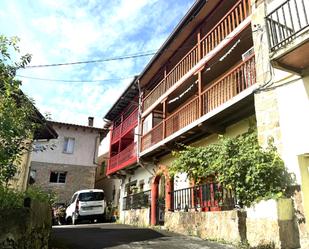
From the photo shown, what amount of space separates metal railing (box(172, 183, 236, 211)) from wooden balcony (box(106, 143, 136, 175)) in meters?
6.89

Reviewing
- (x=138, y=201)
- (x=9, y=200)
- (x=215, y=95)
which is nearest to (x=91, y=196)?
(x=138, y=201)

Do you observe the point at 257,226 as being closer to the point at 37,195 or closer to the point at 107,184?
the point at 37,195

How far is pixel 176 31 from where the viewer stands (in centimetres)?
1537

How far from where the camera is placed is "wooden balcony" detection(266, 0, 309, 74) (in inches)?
289

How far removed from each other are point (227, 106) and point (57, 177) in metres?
22.6

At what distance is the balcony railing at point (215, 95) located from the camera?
10.5 metres

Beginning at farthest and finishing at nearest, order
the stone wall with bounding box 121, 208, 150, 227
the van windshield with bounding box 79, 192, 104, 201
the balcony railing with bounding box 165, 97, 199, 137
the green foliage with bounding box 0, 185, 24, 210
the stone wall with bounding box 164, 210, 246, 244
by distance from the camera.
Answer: the van windshield with bounding box 79, 192, 104, 201, the stone wall with bounding box 121, 208, 150, 227, the balcony railing with bounding box 165, 97, 199, 137, the stone wall with bounding box 164, 210, 246, 244, the green foliage with bounding box 0, 185, 24, 210

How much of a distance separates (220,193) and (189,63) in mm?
6748

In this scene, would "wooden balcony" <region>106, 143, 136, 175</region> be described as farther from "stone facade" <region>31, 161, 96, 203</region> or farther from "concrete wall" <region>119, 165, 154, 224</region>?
"stone facade" <region>31, 161, 96, 203</region>

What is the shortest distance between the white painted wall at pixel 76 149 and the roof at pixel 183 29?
14.5 m

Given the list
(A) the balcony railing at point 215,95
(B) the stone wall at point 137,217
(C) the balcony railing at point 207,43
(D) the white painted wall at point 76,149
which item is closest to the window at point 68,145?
(D) the white painted wall at point 76,149

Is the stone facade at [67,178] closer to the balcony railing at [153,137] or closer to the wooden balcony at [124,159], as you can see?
the wooden balcony at [124,159]

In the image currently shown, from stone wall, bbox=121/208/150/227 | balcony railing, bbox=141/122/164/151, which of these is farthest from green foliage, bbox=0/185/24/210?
stone wall, bbox=121/208/150/227

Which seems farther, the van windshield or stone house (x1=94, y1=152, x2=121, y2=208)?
stone house (x1=94, y1=152, x2=121, y2=208)
